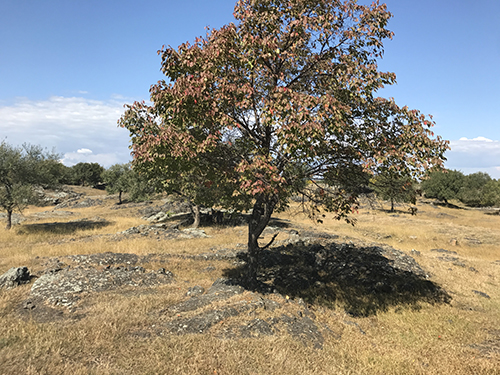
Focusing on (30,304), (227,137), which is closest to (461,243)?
(227,137)

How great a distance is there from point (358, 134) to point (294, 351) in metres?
6.97

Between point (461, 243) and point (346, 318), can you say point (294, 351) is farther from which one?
point (461, 243)

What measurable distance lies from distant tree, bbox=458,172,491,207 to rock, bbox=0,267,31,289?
9088cm

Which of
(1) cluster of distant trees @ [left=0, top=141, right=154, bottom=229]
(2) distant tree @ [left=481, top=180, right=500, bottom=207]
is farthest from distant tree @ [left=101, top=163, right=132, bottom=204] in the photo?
(2) distant tree @ [left=481, top=180, right=500, bottom=207]

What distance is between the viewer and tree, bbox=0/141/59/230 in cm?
2886

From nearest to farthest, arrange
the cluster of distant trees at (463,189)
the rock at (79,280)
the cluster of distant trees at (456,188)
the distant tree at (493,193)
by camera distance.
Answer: the rock at (79,280) → the distant tree at (493,193) → the cluster of distant trees at (463,189) → the cluster of distant trees at (456,188)

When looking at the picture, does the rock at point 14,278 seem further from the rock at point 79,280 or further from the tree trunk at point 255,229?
the tree trunk at point 255,229

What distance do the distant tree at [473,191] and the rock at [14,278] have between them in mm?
90876

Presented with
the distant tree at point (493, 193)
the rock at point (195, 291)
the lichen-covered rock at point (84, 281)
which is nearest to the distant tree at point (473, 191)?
the distant tree at point (493, 193)

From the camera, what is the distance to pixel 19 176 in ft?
101

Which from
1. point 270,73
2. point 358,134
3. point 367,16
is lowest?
point 358,134

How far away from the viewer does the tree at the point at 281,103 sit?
8422 millimetres

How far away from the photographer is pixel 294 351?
7457 millimetres

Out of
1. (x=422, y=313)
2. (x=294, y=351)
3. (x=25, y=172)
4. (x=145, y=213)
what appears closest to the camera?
(x=294, y=351)
